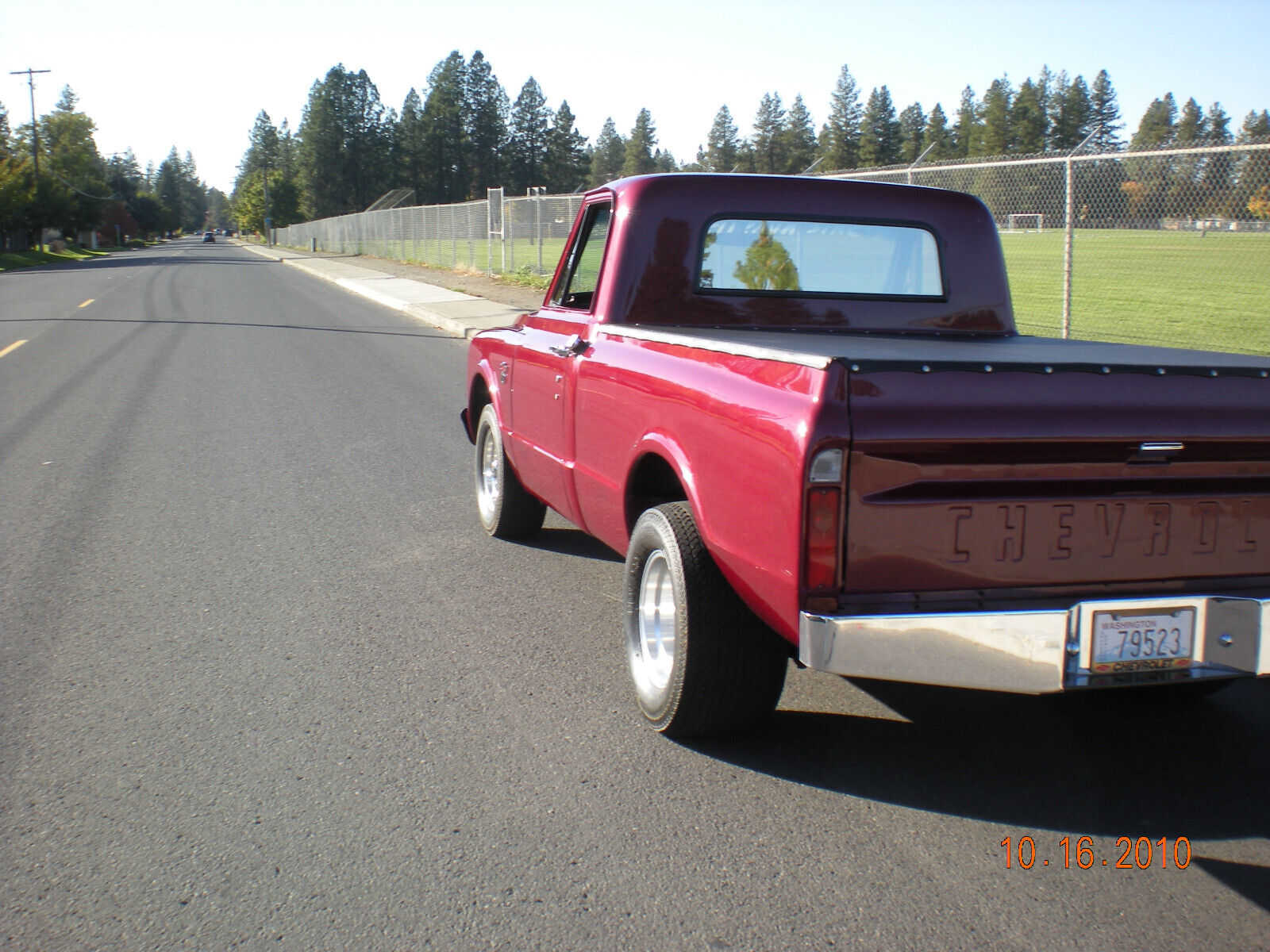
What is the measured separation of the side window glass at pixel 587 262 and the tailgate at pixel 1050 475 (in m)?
2.11

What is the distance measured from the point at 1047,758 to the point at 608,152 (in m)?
197

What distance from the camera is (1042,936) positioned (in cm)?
259

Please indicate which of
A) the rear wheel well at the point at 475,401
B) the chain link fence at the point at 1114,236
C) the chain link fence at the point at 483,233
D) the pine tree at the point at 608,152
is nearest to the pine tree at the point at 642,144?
the pine tree at the point at 608,152

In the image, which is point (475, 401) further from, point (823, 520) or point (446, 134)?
point (446, 134)

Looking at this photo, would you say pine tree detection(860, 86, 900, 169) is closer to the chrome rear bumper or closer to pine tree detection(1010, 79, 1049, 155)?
pine tree detection(1010, 79, 1049, 155)

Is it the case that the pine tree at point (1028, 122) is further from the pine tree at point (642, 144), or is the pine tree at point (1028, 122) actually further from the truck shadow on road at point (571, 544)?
the truck shadow on road at point (571, 544)

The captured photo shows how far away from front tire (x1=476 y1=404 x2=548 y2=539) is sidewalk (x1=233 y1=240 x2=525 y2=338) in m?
4.58

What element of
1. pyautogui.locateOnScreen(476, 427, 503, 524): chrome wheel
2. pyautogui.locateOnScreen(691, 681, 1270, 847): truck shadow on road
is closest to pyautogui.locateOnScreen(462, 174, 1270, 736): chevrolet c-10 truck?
pyautogui.locateOnScreen(691, 681, 1270, 847): truck shadow on road

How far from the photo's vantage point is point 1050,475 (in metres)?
2.87

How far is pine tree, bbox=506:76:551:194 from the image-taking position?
131375mm

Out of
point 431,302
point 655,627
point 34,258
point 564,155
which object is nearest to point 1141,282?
point 431,302

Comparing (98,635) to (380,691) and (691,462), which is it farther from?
(691,462)

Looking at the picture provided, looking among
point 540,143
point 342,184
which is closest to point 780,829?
point 342,184

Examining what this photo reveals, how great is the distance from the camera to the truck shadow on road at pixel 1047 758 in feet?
10.5
